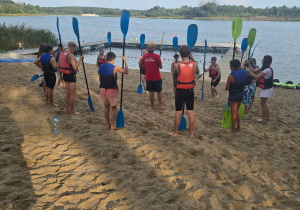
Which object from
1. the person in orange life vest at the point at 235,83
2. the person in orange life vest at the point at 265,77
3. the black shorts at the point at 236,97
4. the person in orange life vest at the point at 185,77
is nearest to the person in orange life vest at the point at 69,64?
the person in orange life vest at the point at 185,77

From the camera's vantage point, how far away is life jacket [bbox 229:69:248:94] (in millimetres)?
4836

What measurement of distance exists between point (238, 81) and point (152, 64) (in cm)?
222

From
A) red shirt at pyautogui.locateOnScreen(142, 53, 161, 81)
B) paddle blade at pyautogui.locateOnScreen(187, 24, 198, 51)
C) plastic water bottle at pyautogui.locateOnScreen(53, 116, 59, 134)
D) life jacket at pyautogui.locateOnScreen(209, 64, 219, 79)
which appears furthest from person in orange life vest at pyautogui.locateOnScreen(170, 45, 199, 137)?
life jacket at pyautogui.locateOnScreen(209, 64, 219, 79)

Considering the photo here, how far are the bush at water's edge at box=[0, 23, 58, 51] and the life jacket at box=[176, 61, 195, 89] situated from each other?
17414mm

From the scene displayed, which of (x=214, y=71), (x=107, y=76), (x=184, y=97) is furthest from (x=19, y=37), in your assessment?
(x=184, y=97)

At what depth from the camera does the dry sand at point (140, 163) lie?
9.61 feet

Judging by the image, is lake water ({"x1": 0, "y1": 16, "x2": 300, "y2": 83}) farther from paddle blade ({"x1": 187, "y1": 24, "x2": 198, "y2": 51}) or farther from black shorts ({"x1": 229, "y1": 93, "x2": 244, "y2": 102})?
black shorts ({"x1": 229, "y1": 93, "x2": 244, "y2": 102})

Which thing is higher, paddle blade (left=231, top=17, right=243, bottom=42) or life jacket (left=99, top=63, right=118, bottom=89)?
paddle blade (left=231, top=17, right=243, bottom=42)

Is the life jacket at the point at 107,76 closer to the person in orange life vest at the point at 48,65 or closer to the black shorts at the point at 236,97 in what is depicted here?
the person in orange life vest at the point at 48,65

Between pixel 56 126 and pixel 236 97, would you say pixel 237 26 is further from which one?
→ pixel 56 126

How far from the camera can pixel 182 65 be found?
4332 millimetres

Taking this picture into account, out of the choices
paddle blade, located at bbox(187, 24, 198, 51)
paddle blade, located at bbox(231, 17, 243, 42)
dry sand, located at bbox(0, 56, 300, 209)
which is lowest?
dry sand, located at bbox(0, 56, 300, 209)

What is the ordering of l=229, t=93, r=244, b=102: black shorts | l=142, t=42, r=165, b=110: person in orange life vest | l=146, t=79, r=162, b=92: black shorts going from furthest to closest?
1. l=146, t=79, r=162, b=92: black shorts
2. l=142, t=42, r=165, b=110: person in orange life vest
3. l=229, t=93, r=244, b=102: black shorts

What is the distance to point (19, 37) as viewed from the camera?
1959cm
